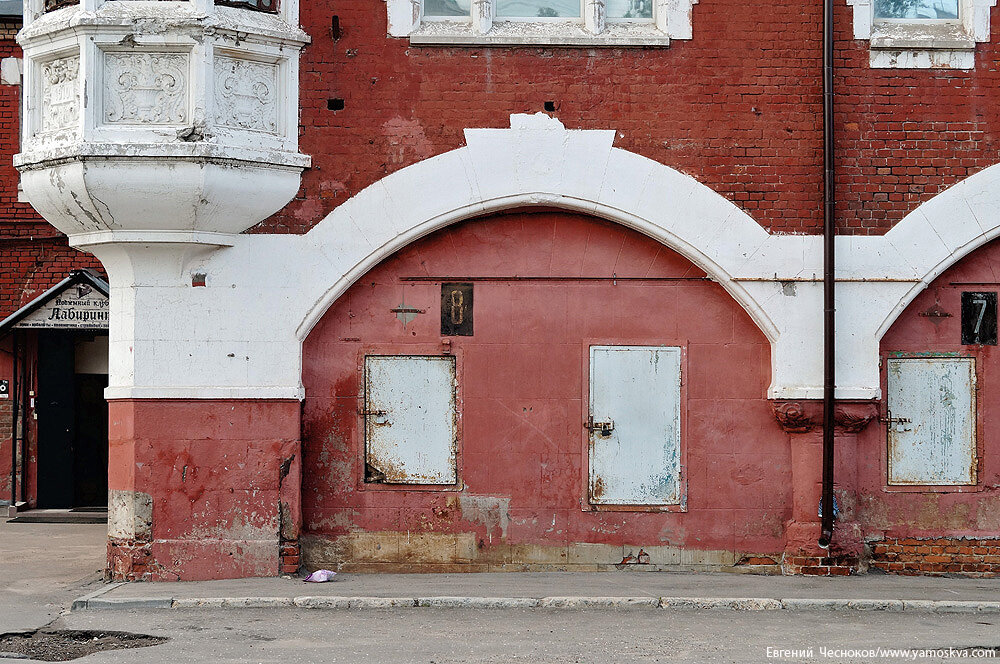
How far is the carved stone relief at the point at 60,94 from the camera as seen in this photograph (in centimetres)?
1073

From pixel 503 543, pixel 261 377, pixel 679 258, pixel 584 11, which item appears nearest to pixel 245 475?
pixel 261 377

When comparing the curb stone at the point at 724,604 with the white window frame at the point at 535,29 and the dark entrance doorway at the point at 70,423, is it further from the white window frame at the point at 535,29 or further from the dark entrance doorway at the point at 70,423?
the dark entrance doorway at the point at 70,423

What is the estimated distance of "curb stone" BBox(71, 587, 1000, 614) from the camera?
10.1 metres

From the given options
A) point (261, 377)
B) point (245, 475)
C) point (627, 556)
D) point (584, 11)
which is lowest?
point (627, 556)

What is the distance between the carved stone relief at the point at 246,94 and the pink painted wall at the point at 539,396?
163cm

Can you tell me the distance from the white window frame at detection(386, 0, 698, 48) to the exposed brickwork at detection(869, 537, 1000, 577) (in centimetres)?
479

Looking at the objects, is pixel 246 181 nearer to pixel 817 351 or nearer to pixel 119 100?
pixel 119 100

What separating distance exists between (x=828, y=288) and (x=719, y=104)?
184cm

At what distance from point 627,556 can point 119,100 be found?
5.74 meters

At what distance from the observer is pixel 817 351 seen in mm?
11336

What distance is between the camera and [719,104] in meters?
11.4

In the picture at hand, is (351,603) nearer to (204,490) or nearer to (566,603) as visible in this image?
(566,603)

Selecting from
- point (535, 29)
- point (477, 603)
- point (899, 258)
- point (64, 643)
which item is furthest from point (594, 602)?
point (535, 29)

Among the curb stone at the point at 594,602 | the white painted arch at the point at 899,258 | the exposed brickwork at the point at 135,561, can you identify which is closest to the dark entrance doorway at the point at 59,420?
the exposed brickwork at the point at 135,561
